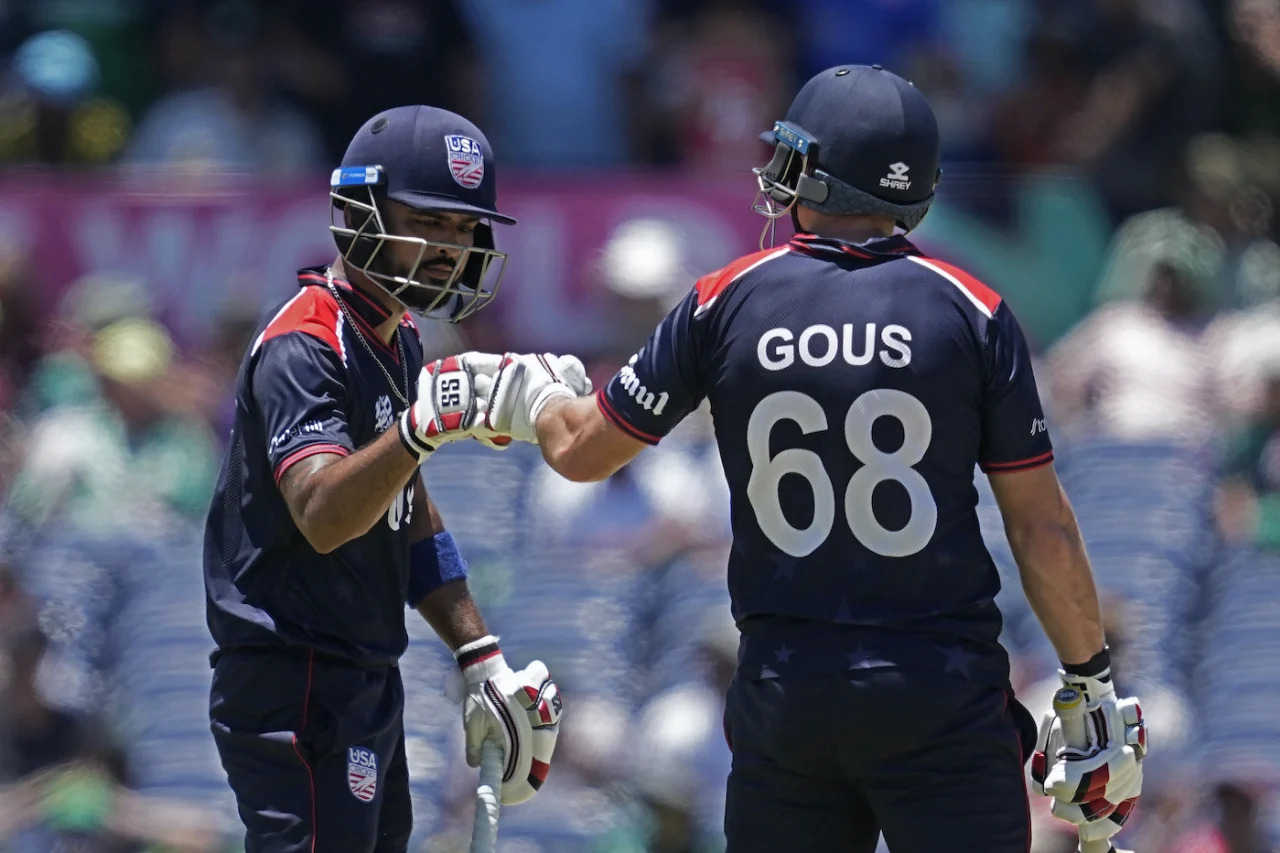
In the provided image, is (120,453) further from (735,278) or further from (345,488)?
(735,278)

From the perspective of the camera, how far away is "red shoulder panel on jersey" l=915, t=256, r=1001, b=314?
4.32m

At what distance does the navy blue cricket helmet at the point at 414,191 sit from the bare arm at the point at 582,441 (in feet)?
1.35

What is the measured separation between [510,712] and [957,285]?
5.07ft

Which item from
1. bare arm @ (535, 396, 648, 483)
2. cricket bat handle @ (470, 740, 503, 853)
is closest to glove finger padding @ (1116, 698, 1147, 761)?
bare arm @ (535, 396, 648, 483)

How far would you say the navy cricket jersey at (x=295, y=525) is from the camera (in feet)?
14.9

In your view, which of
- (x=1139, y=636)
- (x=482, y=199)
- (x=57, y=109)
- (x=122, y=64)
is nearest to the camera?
(x=482, y=199)

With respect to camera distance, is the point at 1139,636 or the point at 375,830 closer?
the point at 375,830

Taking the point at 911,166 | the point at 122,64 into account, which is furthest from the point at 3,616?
the point at 911,166

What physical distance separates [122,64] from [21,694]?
4299 millimetres

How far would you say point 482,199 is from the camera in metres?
4.90

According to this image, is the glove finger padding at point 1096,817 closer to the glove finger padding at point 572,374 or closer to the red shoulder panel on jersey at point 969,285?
the red shoulder panel on jersey at point 969,285

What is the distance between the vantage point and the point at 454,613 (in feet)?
16.8

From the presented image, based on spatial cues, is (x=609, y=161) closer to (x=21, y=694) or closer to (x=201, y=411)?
(x=201, y=411)

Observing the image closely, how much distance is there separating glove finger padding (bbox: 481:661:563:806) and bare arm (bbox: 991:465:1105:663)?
129 cm
